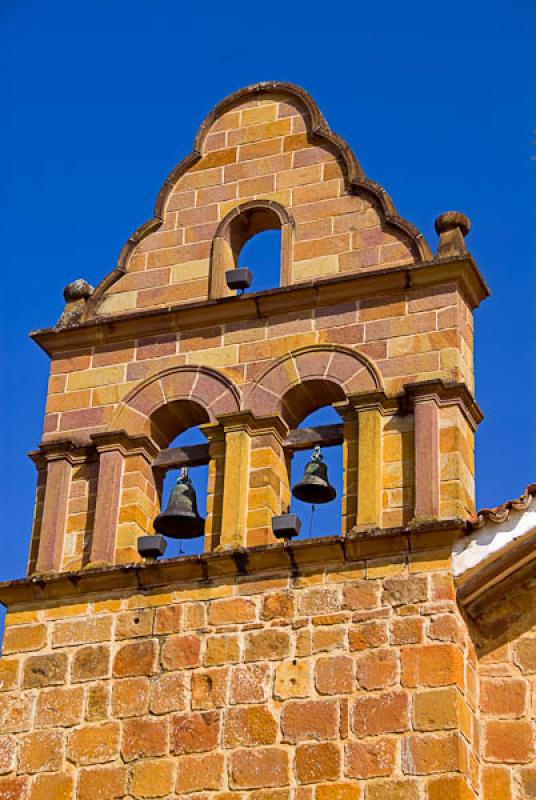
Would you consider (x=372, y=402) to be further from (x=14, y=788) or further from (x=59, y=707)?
(x=14, y=788)

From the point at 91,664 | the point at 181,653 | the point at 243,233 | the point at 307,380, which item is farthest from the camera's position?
the point at 243,233

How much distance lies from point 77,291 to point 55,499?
2.18 metres

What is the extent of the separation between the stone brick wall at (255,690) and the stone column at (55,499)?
0.53m

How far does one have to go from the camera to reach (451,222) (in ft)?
58.3

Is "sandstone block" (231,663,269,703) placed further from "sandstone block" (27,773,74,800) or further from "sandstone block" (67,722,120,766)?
"sandstone block" (27,773,74,800)

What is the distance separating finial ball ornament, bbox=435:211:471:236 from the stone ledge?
9.67ft

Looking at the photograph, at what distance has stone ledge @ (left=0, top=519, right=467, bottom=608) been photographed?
52.9 ft

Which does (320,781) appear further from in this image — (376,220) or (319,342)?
(376,220)

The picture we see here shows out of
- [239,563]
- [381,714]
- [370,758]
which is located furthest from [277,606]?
[370,758]

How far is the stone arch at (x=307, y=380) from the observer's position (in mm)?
17297

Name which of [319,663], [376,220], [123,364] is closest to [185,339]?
[123,364]

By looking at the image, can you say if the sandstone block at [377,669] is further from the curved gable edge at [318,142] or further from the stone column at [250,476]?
the curved gable edge at [318,142]

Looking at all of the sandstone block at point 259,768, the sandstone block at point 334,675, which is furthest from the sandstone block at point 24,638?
the sandstone block at point 334,675

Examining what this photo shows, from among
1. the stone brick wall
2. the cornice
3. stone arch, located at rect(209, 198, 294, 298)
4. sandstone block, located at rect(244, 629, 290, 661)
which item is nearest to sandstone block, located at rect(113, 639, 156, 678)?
the stone brick wall
